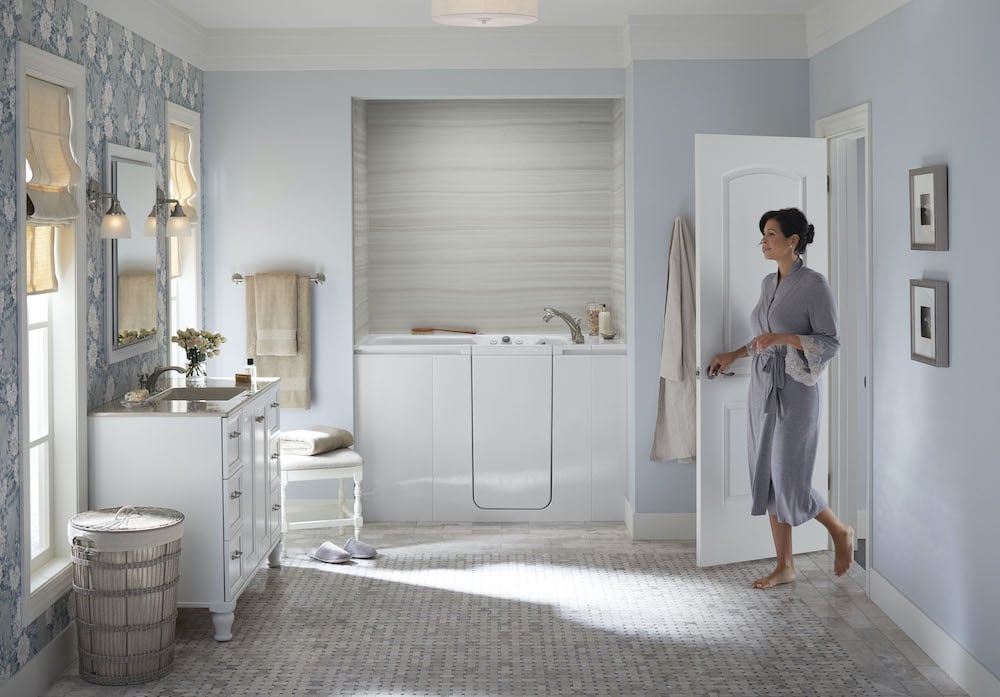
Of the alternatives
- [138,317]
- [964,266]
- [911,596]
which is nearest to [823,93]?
[964,266]

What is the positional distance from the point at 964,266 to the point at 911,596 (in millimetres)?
1293

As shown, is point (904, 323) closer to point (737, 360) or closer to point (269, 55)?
point (737, 360)

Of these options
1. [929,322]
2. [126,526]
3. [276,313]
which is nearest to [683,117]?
[929,322]

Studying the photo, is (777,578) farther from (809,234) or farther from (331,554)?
(331,554)

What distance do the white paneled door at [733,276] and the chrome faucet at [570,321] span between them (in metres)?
1.21

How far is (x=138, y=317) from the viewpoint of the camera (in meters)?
4.58

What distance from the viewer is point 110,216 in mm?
4090

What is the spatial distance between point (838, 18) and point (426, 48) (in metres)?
2.03

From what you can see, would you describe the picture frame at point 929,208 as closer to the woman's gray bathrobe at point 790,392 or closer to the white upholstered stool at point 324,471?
the woman's gray bathrobe at point 790,392

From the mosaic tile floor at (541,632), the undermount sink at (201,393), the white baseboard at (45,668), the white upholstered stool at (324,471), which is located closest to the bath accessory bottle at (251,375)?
the undermount sink at (201,393)

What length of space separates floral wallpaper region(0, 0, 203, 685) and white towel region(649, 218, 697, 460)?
2.38 metres

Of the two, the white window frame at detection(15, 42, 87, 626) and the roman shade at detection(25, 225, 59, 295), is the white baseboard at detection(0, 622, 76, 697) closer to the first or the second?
the white window frame at detection(15, 42, 87, 626)

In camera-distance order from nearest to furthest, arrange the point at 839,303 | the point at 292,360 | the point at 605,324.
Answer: the point at 839,303, the point at 292,360, the point at 605,324

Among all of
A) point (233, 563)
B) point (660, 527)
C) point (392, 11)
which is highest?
point (392, 11)
